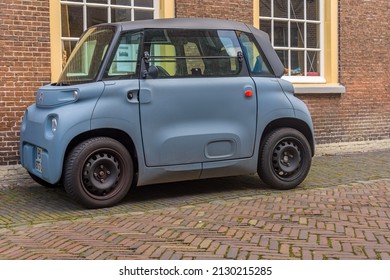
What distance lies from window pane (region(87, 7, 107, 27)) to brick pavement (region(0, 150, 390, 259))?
2.58 meters

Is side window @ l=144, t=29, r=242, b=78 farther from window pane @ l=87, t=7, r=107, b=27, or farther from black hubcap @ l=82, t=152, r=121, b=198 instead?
window pane @ l=87, t=7, r=107, b=27

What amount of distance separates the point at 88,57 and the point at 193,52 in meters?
1.22

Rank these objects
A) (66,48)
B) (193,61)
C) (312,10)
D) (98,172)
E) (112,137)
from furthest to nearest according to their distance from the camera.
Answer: (312,10) → (66,48) → (193,61) → (112,137) → (98,172)

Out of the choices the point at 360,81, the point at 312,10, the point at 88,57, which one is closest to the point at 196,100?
the point at 88,57

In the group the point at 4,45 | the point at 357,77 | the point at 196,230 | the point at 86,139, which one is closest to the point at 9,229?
the point at 86,139

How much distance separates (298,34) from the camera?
1017 centimetres

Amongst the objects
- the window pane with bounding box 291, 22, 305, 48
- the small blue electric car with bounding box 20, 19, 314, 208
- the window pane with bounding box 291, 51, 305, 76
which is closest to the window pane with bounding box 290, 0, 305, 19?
the window pane with bounding box 291, 22, 305, 48

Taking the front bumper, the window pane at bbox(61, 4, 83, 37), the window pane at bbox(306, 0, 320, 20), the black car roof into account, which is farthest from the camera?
the window pane at bbox(306, 0, 320, 20)

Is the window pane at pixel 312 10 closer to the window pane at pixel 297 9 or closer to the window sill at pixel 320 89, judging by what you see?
the window pane at pixel 297 9

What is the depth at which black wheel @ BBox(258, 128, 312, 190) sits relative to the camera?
6.47m

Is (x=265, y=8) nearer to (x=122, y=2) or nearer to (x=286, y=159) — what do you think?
(x=122, y=2)

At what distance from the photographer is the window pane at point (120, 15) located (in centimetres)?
814

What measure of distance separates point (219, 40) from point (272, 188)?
198cm
